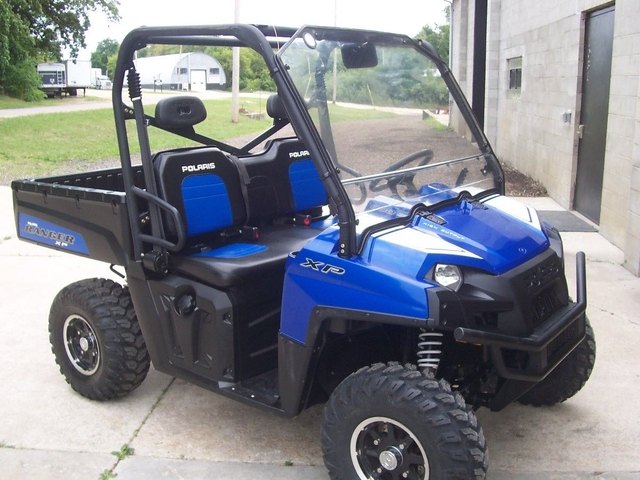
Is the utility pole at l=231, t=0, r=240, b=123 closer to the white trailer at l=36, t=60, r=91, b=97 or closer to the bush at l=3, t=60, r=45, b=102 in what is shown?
the bush at l=3, t=60, r=45, b=102

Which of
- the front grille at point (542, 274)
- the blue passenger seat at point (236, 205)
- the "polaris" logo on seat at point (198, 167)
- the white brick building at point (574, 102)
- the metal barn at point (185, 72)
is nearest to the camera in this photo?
the front grille at point (542, 274)

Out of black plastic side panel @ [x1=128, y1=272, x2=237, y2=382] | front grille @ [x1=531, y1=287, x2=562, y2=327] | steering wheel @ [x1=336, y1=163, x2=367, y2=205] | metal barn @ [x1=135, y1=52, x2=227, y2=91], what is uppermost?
metal barn @ [x1=135, y1=52, x2=227, y2=91]

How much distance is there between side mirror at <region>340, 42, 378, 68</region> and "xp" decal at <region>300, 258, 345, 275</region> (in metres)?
0.95

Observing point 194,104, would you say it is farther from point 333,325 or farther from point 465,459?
point 465,459

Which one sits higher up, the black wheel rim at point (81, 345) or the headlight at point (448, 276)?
the headlight at point (448, 276)

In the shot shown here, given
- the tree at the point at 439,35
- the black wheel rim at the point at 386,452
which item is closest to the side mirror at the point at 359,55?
the black wheel rim at the point at 386,452

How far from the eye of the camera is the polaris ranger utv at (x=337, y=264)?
2.91 metres

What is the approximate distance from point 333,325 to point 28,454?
5.43ft

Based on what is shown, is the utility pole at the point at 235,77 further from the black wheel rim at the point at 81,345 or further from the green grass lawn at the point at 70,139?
the black wheel rim at the point at 81,345

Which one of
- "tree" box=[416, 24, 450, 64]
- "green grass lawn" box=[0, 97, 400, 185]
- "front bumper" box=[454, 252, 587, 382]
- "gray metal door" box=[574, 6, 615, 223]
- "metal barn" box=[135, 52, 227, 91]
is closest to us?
"front bumper" box=[454, 252, 587, 382]

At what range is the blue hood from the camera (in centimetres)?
293

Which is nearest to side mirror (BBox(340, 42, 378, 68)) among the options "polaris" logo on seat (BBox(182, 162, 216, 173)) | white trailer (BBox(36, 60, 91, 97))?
"polaris" logo on seat (BBox(182, 162, 216, 173))

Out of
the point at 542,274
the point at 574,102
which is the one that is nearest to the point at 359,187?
the point at 542,274

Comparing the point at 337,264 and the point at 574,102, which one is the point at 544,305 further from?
the point at 574,102
